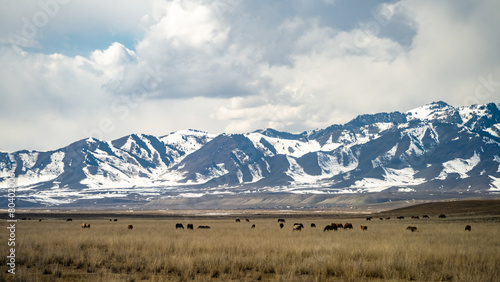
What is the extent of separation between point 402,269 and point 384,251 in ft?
13.2

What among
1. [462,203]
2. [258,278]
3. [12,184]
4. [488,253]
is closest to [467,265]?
[488,253]

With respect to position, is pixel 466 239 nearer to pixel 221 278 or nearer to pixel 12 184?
pixel 221 278

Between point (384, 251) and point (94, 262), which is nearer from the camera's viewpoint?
point (94, 262)

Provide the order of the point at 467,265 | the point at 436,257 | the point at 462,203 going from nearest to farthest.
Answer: the point at 467,265
the point at 436,257
the point at 462,203

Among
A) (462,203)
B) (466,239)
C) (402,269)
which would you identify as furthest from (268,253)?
(462,203)

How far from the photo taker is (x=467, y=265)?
18891 millimetres

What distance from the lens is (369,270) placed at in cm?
1789

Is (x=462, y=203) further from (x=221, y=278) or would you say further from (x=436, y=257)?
(x=221, y=278)

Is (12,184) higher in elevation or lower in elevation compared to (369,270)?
higher

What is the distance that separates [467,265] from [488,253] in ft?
13.8

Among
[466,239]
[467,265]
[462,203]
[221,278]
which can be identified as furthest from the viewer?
[462,203]

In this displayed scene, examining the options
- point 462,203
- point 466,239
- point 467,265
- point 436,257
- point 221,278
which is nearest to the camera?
point 221,278

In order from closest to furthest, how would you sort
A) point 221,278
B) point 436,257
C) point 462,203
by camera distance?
1. point 221,278
2. point 436,257
3. point 462,203

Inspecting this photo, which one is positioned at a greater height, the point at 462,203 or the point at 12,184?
the point at 12,184
